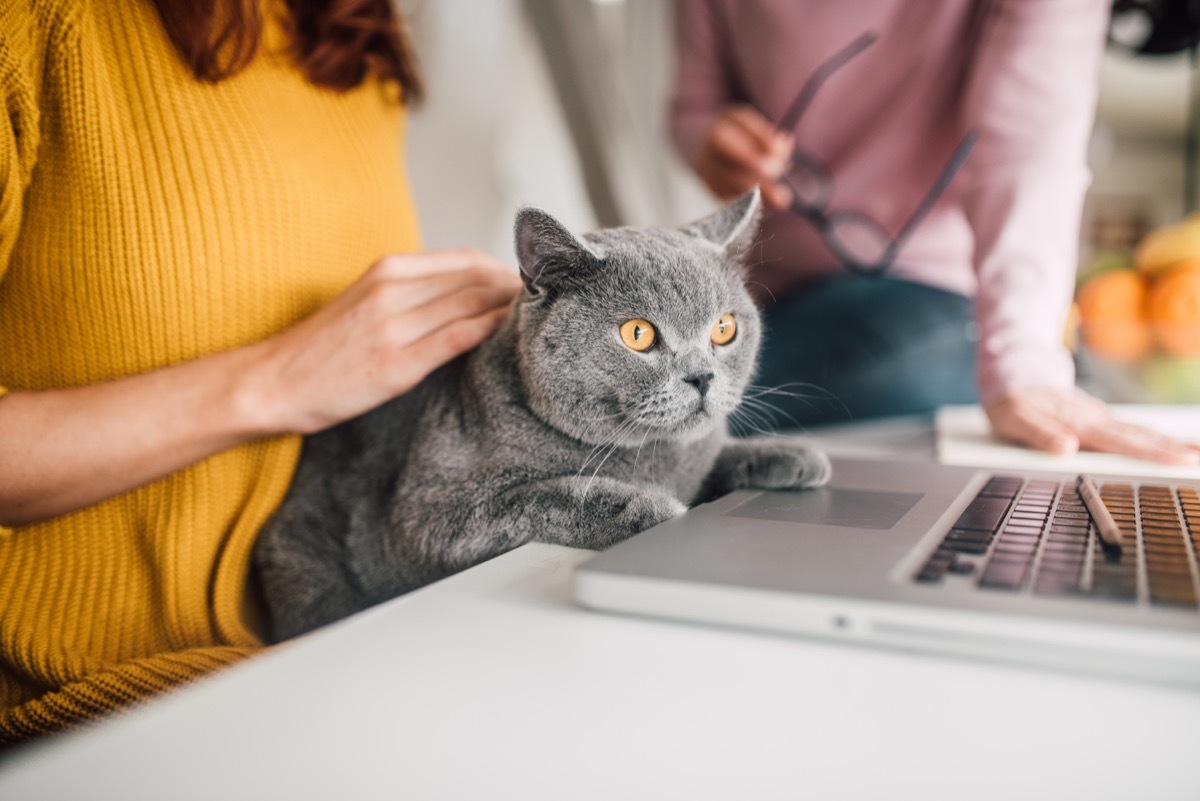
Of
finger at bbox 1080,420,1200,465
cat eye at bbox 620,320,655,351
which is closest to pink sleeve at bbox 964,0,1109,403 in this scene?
finger at bbox 1080,420,1200,465

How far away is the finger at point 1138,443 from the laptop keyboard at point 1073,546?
0.20 meters

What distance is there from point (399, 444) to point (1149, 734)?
72 centimetres

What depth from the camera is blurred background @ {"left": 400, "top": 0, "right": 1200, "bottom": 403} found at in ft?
5.78

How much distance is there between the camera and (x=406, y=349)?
2.64ft

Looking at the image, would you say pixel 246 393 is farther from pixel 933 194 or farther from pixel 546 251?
pixel 933 194

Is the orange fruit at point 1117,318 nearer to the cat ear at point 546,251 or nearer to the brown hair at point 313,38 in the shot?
the cat ear at point 546,251

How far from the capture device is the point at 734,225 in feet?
2.87

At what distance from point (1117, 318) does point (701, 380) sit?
3.42 feet

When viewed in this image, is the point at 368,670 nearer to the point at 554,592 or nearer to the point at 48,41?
the point at 554,592

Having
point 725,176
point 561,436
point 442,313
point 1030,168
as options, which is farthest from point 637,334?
point 1030,168

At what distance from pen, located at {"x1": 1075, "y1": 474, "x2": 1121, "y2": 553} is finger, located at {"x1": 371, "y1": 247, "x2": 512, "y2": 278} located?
2.09 feet

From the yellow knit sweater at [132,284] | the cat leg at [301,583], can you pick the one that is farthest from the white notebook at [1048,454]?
the yellow knit sweater at [132,284]

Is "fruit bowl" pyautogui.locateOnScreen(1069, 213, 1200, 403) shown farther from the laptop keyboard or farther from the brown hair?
the brown hair

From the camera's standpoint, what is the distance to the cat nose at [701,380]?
2.37 feet
